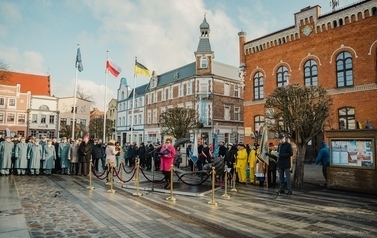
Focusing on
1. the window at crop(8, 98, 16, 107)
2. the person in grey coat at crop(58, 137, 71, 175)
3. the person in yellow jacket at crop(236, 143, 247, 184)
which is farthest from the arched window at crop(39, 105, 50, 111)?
the person in yellow jacket at crop(236, 143, 247, 184)

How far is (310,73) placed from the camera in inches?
926

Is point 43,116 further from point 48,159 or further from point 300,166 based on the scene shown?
point 300,166

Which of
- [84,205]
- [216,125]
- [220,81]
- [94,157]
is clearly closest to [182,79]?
[220,81]

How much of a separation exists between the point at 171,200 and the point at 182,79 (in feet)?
113

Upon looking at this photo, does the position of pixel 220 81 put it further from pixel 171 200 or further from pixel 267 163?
pixel 171 200

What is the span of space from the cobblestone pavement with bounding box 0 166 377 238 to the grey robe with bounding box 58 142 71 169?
17.3ft

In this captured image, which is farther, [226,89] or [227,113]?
[226,89]

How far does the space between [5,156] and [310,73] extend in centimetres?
2295

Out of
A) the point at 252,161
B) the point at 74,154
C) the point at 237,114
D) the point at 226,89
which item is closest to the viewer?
the point at 252,161

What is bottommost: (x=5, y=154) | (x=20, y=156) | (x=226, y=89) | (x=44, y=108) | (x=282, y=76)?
(x=20, y=156)

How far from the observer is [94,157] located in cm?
1742

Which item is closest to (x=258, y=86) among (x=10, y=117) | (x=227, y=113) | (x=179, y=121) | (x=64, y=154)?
(x=179, y=121)

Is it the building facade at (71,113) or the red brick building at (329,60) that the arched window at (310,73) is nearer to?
the red brick building at (329,60)

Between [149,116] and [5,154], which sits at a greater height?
[149,116]
